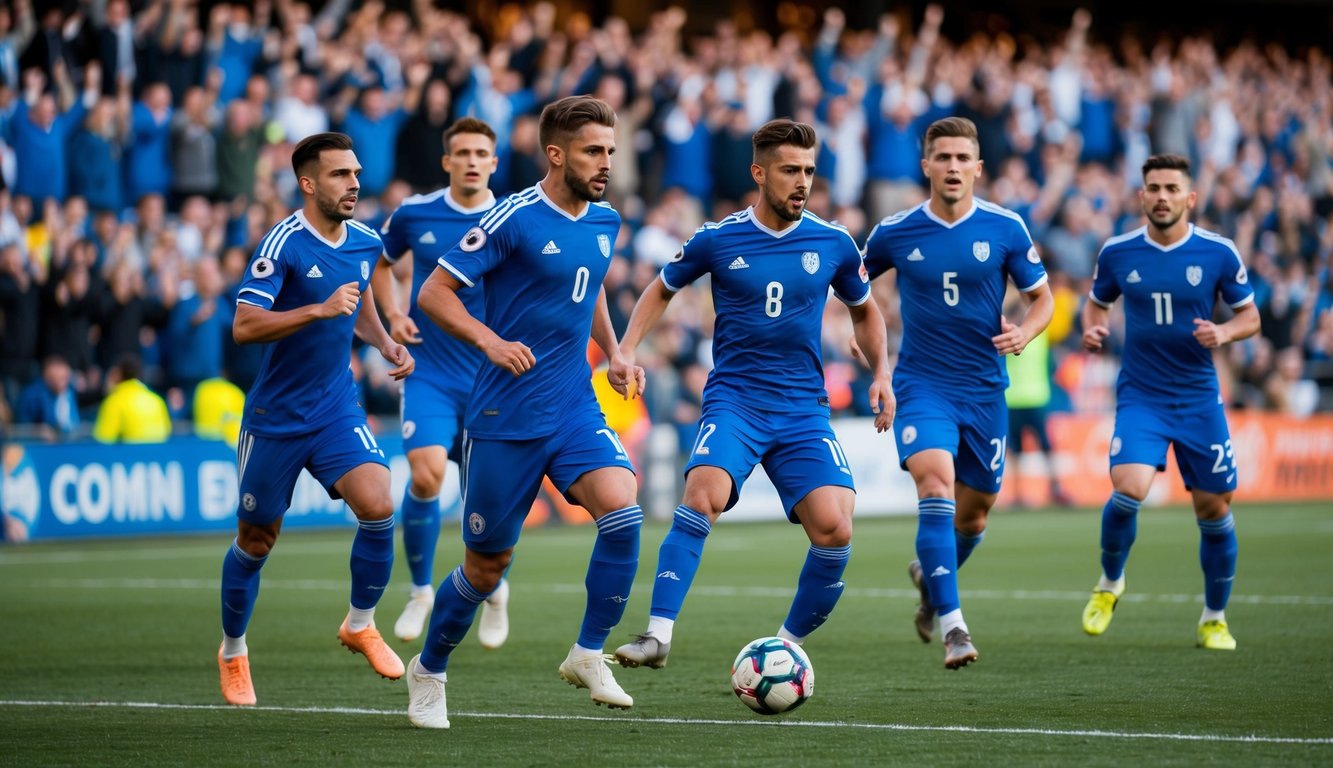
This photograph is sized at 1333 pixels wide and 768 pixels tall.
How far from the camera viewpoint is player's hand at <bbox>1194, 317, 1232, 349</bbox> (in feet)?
35.4

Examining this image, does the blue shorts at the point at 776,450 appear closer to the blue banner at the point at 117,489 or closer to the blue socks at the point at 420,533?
the blue socks at the point at 420,533

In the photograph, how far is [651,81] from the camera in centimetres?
2438

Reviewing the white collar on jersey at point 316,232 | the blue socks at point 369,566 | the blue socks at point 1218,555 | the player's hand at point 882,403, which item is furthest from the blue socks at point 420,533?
the blue socks at point 1218,555

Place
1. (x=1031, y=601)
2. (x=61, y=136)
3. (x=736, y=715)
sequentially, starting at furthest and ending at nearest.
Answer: (x=61, y=136) → (x=1031, y=601) → (x=736, y=715)

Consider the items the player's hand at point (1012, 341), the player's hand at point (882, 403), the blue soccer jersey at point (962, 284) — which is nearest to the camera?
the player's hand at point (882, 403)

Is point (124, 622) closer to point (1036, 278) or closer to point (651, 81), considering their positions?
point (1036, 278)

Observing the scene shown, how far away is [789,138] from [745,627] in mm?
4234

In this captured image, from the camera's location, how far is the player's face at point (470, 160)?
11211mm

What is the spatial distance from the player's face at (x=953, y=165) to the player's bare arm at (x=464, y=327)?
11.1 feet

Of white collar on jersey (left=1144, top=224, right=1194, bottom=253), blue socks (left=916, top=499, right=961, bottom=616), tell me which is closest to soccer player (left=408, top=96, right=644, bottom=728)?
blue socks (left=916, top=499, right=961, bottom=616)

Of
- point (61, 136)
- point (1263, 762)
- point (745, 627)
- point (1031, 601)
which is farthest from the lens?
point (61, 136)

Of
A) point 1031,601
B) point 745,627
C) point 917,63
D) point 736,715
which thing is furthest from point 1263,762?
point 917,63

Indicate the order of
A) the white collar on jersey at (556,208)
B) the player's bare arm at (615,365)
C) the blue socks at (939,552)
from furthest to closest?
the blue socks at (939,552), the player's bare arm at (615,365), the white collar on jersey at (556,208)

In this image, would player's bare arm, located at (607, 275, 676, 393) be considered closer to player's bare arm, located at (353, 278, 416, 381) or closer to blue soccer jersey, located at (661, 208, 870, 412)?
blue soccer jersey, located at (661, 208, 870, 412)
